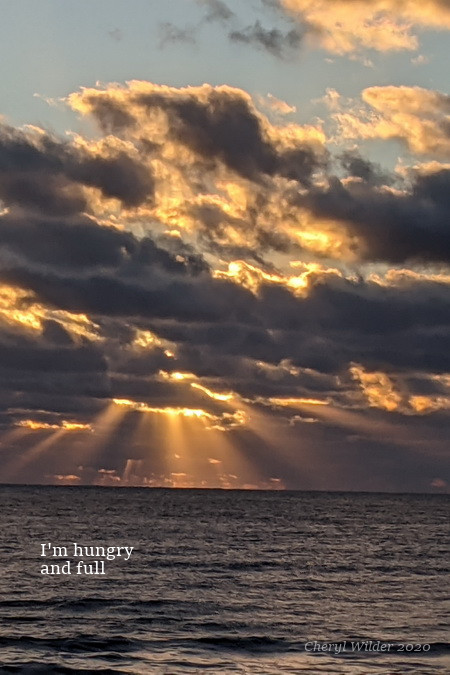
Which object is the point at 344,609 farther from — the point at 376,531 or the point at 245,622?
the point at 376,531

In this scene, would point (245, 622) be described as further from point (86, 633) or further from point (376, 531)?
point (376, 531)

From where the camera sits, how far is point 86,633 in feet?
166

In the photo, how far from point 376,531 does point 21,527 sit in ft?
196

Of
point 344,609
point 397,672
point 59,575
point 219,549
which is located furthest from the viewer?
point 219,549

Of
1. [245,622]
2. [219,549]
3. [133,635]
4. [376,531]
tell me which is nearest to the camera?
[133,635]

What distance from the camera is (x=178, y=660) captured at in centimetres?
4356

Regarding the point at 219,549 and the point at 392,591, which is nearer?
the point at 392,591

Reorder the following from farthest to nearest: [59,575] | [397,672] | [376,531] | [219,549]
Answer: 1. [376,531]
2. [219,549]
3. [59,575]
4. [397,672]

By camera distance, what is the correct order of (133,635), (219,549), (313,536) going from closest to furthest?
(133,635), (219,549), (313,536)

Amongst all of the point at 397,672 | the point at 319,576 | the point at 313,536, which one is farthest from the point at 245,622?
the point at 313,536

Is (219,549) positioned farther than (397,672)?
Yes

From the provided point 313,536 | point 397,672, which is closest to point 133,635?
point 397,672

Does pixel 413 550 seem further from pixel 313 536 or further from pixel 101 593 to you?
pixel 101 593

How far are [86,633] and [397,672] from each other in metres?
19.0
